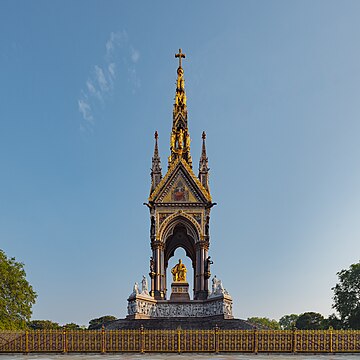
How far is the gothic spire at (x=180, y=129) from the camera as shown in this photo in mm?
44469

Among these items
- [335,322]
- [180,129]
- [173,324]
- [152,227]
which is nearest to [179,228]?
[152,227]

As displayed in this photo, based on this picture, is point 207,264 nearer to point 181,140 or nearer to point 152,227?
point 152,227

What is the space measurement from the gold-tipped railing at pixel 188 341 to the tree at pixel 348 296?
29.5 meters

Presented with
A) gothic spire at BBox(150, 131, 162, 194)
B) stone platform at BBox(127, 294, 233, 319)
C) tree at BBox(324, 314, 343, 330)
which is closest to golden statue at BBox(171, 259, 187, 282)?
stone platform at BBox(127, 294, 233, 319)

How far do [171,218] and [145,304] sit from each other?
779cm

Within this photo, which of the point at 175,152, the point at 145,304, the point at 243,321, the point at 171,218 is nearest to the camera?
the point at 243,321

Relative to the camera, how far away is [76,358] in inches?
824

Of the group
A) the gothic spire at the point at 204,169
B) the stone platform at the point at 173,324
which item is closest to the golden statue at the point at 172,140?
the gothic spire at the point at 204,169

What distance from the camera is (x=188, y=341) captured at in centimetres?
2366

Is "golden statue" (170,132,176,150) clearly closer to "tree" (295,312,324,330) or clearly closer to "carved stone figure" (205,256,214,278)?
"carved stone figure" (205,256,214,278)

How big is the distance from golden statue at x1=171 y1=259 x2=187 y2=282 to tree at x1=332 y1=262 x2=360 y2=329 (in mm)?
20258

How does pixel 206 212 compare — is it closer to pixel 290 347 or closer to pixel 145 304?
pixel 145 304

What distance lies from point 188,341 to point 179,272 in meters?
19.1

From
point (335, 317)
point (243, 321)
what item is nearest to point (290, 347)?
point (243, 321)
